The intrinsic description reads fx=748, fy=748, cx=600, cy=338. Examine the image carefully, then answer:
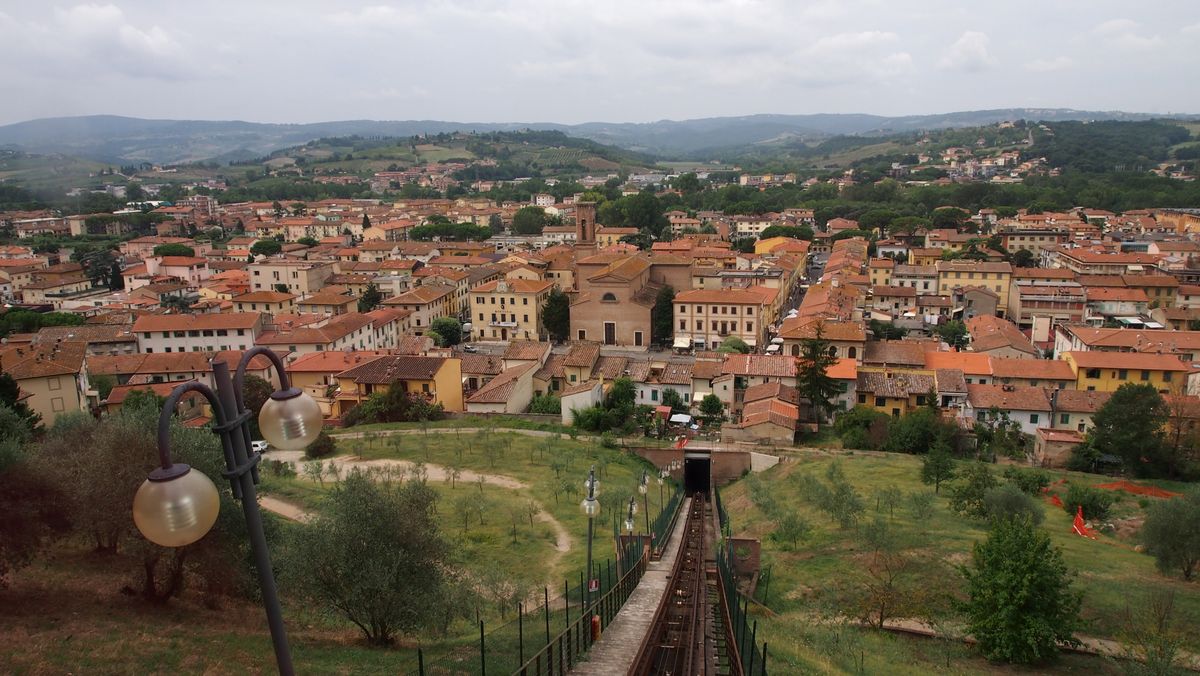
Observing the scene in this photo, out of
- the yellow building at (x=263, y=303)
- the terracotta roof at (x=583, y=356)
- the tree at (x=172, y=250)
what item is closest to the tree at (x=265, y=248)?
the tree at (x=172, y=250)

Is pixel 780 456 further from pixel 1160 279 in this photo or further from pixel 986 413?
pixel 1160 279

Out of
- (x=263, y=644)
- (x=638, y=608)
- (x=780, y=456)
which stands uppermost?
(x=263, y=644)

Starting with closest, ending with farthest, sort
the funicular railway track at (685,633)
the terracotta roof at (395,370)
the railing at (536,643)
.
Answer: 1. the railing at (536,643)
2. the funicular railway track at (685,633)
3. the terracotta roof at (395,370)

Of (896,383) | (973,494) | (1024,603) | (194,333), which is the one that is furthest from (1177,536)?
(194,333)

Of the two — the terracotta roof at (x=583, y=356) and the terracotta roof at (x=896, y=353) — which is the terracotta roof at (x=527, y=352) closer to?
the terracotta roof at (x=583, y=356)

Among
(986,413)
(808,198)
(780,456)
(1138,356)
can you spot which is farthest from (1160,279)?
(808,198)

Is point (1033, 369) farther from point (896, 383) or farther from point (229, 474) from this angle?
point (229, 474)

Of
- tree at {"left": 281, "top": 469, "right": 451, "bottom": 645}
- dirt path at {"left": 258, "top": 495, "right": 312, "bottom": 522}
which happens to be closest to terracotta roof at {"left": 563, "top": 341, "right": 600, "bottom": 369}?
dirt path at {"left": 258, "top": 495, "right": 312, "bottom": 522}
